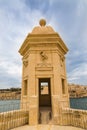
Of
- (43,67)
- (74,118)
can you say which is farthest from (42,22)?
(74,118)

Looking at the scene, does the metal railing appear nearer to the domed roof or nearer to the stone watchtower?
the stone watchtower

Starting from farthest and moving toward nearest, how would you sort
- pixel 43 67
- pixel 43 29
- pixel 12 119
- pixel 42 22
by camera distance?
pixel 42 22 < pixel 43 29 < pixel 43 67 < pixel 12 119

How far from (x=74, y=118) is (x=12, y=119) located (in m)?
2.77

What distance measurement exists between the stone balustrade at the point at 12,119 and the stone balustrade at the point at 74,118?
1.86m

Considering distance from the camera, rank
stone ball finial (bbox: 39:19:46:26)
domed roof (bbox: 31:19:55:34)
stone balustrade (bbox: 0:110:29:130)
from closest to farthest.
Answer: stone balustrade (bbox: 0:110:29:130)
domed roof (bbox: 31:19:55:34)
stone ball finial (bbox: 39:19:46:26)

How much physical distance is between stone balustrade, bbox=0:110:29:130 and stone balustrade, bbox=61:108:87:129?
73.4 inches

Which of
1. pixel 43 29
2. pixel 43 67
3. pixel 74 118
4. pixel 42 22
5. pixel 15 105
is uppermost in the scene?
pixel 42 22

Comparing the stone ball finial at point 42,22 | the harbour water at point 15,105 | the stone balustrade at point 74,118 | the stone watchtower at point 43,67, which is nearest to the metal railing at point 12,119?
the stone watchtower at point 43,67

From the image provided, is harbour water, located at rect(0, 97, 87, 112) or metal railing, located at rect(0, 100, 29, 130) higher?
metal railing, located at rect(0, 100, 29, 130)

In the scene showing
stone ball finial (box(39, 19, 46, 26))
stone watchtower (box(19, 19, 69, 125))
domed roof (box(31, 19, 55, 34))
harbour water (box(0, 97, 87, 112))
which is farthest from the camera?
harbour water (box(0, 97, 87, 112))

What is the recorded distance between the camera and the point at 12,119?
6.29m

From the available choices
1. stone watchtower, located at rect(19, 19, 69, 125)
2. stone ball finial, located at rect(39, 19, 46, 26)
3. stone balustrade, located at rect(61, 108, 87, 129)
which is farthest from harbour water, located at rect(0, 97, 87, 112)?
stone ball finial, located at rect(39, 19, 46, 26)

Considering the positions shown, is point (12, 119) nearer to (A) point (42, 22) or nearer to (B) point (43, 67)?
(B) point (43, 67)

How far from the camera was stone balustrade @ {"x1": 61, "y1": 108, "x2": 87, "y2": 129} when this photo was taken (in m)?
5.92
